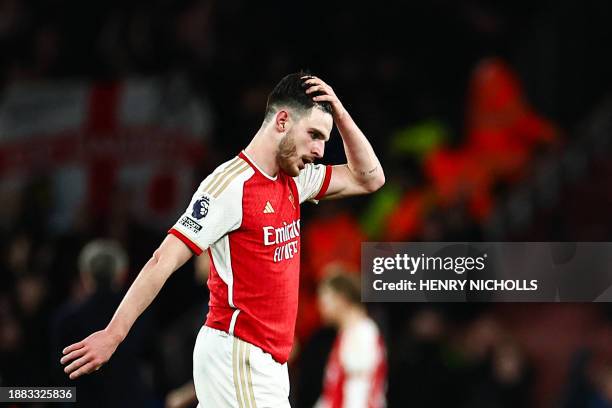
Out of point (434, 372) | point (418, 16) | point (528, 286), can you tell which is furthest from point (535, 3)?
point (528, 286)

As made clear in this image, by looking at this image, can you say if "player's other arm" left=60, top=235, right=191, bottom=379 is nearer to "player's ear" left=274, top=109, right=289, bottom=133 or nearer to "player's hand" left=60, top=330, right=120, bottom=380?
"player's hand" left=60, top=330, right=120, bottom=380

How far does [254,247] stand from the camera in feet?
15.1

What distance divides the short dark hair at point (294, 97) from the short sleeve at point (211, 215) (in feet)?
1.01

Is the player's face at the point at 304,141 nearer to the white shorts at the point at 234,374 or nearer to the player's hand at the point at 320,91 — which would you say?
the player's hand at the point at 320,91

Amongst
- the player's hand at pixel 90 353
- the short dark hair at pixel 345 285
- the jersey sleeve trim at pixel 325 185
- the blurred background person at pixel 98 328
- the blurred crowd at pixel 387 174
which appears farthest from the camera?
the blurred crowd at pixel 387 174

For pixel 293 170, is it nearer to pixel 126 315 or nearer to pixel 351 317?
pixel 126 315

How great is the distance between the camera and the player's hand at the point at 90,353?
14.0ft

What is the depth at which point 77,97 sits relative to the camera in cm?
1058

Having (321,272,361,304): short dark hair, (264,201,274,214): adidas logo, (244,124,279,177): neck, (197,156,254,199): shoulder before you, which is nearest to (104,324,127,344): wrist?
(197,156,254,199): shoulder

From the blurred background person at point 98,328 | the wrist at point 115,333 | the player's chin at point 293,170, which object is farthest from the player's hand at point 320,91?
the blurred background person at point 98,328

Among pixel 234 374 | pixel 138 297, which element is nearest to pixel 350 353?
pixel 234 374

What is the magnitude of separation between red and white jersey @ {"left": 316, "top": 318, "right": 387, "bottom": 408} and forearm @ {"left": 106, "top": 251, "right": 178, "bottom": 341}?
8.72 ft

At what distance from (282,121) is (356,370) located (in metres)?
2.55

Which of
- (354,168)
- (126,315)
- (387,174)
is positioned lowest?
(126,315)
